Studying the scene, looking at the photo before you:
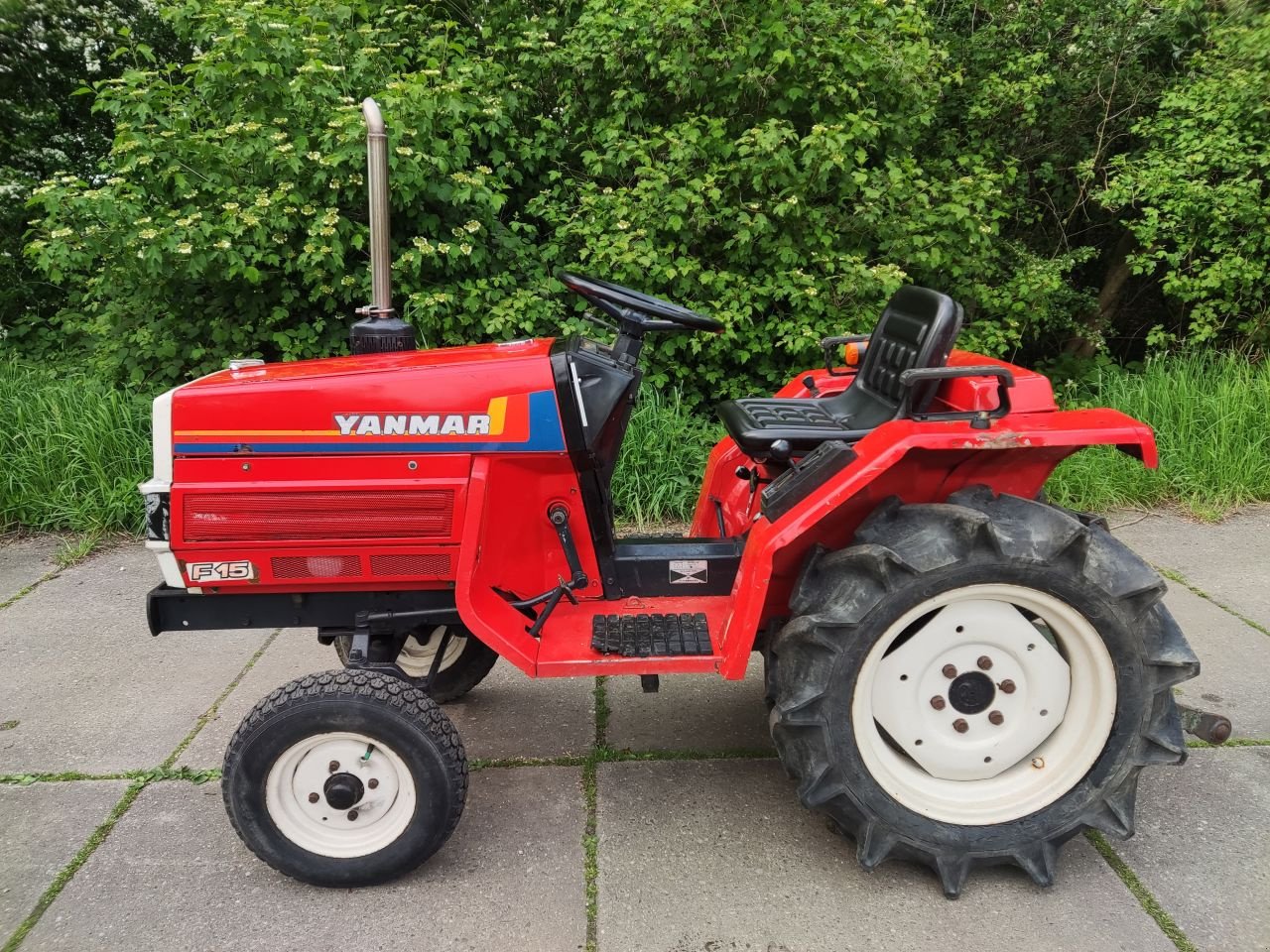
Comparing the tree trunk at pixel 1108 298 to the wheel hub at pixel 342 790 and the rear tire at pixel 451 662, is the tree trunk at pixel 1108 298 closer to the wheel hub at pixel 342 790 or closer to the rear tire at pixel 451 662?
the rear tire at pixel 451 662

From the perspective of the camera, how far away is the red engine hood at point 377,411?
7.30ft

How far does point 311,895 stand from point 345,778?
0.31 meters

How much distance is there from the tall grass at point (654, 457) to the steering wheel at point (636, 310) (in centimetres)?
219

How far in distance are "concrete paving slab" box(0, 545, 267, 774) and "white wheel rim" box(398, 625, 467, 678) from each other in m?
0.69

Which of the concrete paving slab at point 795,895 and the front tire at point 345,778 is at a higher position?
the front tire at point 345,778

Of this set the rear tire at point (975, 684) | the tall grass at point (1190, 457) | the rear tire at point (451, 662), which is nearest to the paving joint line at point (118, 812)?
the rear tire at point (451, 662)

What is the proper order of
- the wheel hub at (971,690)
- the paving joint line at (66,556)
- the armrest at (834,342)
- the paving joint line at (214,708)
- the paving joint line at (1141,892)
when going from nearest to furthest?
the paving joint line at (1141,892) → the wheel hub at (971,690) → the paving joint line at (214,708) → the armrest at (834,342) → the paving joint line at (66,556)

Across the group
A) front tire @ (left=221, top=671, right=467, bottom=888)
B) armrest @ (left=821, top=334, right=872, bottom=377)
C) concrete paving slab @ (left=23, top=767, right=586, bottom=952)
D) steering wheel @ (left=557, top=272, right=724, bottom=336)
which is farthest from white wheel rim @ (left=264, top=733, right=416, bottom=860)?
armrest @ (left=821, top=334, right=872, bottom=377)

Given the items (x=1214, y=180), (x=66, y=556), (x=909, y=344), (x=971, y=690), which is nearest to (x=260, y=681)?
Result: (x=66, y=556)

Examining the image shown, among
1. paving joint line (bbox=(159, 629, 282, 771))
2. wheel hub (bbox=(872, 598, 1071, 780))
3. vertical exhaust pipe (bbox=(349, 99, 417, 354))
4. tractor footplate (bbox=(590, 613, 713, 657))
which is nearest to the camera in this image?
wheel hub (bbox=(872, 598, 1071, 780))

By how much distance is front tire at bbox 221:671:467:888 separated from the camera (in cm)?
210

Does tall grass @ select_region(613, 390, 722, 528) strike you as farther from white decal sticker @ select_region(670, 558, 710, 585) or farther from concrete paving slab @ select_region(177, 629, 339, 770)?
white decal sticker @ select_region(670, 558, 710, 585)

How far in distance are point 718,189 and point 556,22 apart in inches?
63.3

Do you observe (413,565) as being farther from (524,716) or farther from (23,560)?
(23,560)
